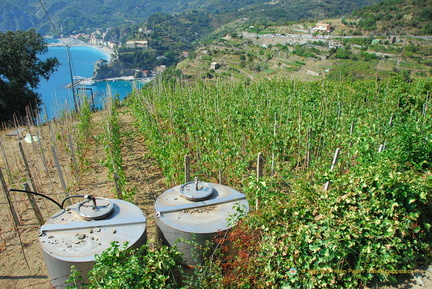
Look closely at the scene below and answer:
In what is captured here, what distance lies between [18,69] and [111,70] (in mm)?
65930

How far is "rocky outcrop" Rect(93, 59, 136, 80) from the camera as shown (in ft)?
247

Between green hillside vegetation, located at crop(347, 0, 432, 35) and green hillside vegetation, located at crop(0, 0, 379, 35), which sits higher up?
green hillside vegetation, located at crop(0, 0, 379, 35)

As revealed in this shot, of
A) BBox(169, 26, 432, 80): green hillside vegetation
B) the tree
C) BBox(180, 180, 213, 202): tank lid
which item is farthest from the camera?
BBox(169, 26, 432, 80): green hillside vegetation

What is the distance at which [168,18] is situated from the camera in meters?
126

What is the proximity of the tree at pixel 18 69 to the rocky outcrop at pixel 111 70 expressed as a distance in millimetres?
60494

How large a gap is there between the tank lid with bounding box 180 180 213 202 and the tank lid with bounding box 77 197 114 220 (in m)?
1.07

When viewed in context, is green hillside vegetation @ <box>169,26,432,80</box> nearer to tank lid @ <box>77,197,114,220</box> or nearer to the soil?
the soil

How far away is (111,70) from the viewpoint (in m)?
77.9

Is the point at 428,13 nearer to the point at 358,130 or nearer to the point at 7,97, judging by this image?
the point at 358,130

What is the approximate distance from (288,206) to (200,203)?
125cm

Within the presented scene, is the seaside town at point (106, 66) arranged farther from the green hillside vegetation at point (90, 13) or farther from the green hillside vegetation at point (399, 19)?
the green hillside vegetation at point (399, 19)

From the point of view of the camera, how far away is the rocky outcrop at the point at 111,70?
247ft

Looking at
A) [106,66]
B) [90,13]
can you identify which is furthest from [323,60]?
[90,13]

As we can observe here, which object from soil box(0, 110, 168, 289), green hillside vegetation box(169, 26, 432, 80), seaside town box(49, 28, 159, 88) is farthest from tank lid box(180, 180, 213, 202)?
seaside town box(49, 28, 159, 88)
